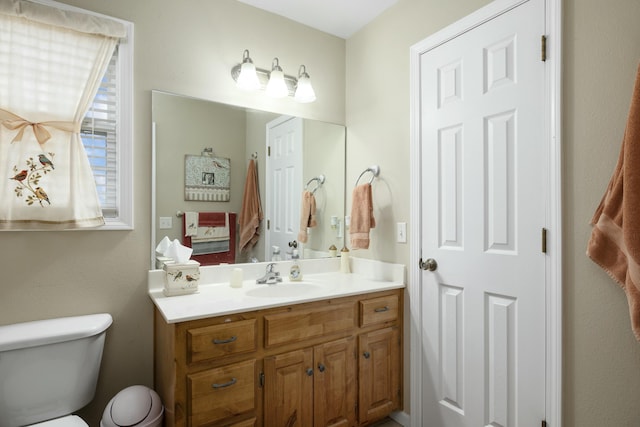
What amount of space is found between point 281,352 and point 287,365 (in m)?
0.07

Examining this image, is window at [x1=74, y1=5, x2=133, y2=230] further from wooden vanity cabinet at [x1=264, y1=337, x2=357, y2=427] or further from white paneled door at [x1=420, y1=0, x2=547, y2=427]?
white paneled door at [x1=420, y1=0, x2=547, y2=427]

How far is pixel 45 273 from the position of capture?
159cm

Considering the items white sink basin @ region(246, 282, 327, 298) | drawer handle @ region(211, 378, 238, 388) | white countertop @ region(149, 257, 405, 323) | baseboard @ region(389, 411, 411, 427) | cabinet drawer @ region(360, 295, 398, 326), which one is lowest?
baseboard @ region(389, 411, 411, 427)

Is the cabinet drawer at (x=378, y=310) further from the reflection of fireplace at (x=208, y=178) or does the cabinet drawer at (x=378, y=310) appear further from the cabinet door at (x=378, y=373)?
the reflection of fireplace at (x=208, y=178)

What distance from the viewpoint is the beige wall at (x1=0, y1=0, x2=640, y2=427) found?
49.6 inches

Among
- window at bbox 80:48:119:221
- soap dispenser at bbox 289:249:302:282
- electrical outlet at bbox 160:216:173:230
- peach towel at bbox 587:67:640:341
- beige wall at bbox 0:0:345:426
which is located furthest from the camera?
soap dispenser at bbox 289:249:302:282

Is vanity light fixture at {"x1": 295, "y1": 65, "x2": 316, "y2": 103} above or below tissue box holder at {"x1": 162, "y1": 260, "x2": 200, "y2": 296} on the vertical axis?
above

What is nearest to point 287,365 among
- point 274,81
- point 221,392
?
point 221,392

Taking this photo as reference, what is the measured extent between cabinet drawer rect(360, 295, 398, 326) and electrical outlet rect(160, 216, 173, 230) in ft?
3.70

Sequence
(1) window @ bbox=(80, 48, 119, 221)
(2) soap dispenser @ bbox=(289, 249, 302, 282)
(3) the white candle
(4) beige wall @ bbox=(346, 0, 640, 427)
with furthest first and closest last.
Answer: (2) soap dispenser @ bbox=(289, 249, 302, 282) → (3) the white candle → (1) window @ bbox=(80, 48, 119, 221) → (4) beige wall @ bbox=(346, 0, 640, 427)

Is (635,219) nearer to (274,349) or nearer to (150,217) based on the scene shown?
(274,349)

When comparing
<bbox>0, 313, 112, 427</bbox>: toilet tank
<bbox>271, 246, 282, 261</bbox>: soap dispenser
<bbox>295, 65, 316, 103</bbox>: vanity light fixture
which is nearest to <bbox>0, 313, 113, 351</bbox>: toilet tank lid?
<bbox>0, 313, 112, 427</bbox>: toilet tank

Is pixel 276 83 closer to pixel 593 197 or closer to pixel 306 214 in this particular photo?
pixel 306 214

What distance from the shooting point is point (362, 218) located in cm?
218
